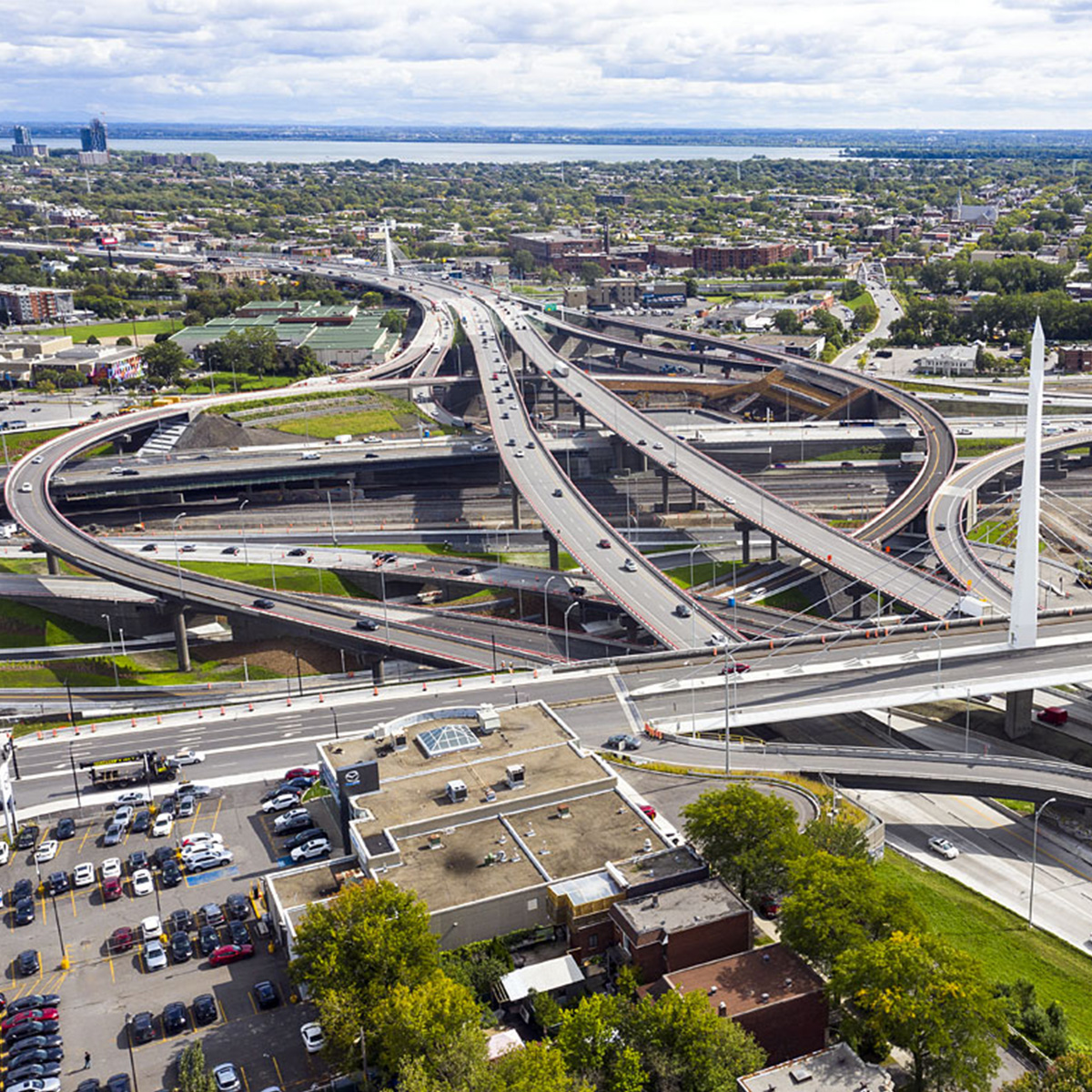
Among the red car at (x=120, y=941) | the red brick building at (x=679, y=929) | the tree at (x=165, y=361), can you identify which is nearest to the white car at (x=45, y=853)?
the red car at (x=120, y=941)

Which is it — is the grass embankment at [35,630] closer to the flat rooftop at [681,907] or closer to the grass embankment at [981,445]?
the flat rooftop at [681,907]

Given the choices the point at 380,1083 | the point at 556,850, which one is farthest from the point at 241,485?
the point at 380,1083

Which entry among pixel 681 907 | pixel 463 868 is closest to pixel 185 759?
pixel 463 868

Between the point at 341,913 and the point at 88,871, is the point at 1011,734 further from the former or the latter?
the point at 88,871

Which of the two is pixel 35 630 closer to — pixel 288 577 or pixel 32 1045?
pixel 288 577

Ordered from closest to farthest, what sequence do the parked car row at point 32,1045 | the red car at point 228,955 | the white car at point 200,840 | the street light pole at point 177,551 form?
the parked car row at point 32,1045, the red car at point 228,955, the white car at point 200,840, the street light pole at point 177,551

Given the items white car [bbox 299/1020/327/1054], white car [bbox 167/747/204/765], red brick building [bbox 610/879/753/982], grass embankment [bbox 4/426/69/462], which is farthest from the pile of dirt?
red brick building [bbox 610/879/753/982]
